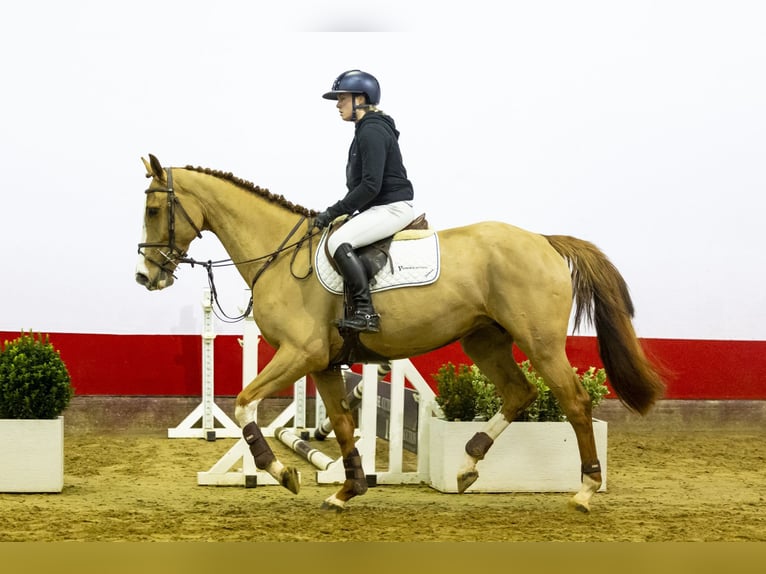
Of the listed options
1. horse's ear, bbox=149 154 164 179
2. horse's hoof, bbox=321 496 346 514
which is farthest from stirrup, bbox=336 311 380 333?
horse's ear, bbox=149 154 164 179

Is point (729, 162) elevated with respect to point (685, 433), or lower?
elevated

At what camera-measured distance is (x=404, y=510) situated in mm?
5047

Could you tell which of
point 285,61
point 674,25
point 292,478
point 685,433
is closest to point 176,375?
point 285,61

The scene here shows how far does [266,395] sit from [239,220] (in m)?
0.99

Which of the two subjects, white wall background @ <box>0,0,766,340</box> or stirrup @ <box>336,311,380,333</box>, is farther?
white wall background @ <box>0,0,766,340</box>

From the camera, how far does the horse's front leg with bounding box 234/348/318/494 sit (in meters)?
4.76

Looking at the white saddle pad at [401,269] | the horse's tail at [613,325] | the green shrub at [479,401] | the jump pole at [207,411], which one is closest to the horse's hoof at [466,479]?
the green shrub at [479,401]

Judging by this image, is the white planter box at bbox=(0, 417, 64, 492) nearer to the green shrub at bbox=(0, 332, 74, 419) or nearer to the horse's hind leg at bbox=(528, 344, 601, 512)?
the green shrub at bbox=(0, 332, 74, 419)

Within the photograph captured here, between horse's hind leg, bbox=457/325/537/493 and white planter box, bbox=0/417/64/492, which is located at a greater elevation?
horse's hind leg, bbox=457/325/537/493

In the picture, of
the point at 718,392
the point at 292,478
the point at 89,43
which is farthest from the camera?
the point at 718,392

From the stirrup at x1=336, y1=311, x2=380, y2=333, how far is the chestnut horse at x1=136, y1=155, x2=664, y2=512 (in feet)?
0.36

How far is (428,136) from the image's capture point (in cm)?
841

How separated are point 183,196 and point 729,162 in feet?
18.6

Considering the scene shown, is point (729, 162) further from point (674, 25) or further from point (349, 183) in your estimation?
point (349, 183)
